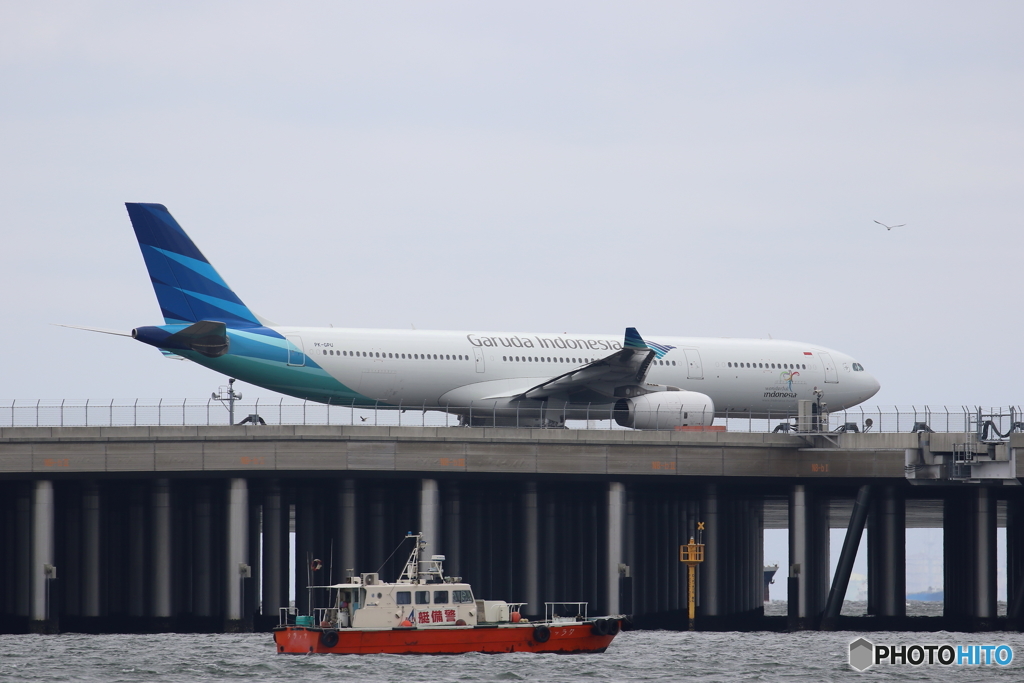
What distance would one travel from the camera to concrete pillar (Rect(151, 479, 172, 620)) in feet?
190

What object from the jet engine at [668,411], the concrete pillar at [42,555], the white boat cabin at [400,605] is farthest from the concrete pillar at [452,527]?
the concrete pillar at [42,555]

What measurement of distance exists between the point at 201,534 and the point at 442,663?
20.8 metres

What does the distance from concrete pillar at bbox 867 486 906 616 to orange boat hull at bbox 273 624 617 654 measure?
24728 mm

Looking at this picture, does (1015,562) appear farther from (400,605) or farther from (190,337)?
(190,337)

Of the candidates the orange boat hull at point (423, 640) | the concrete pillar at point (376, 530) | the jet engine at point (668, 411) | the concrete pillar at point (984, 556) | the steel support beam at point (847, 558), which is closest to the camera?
the orange boat hull at point (423, 640)

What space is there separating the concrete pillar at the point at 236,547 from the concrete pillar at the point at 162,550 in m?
3.03

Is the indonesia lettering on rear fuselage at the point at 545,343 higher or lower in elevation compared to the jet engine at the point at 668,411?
higher

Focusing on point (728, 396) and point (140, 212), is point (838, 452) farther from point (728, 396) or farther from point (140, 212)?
point (140, 212)

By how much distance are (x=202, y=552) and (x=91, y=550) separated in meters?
4.36

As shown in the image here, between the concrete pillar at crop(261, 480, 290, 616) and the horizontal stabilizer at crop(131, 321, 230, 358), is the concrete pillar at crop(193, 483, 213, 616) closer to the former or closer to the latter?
the concrete pillar at crop(261, 480, 290, 616)

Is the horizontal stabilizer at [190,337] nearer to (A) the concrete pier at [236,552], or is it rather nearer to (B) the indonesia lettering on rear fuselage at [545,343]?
(A) the concrete pier at [236,552]

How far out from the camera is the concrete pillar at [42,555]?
55.6 m

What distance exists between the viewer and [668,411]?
62.2 meters

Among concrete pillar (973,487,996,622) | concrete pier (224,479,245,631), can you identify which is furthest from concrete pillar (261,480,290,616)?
concrete pillar (973,487,996,622)
